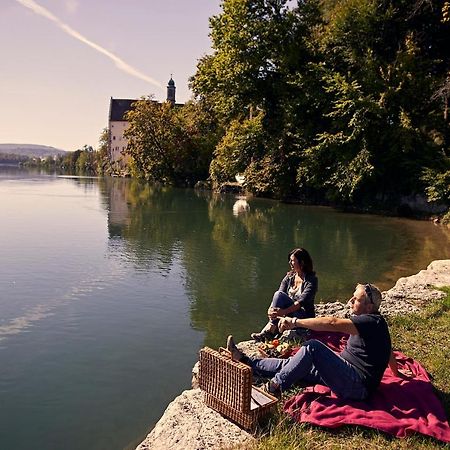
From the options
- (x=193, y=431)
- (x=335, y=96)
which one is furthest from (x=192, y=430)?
(x=335, y=96)

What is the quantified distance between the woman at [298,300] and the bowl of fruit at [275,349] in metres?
0.53

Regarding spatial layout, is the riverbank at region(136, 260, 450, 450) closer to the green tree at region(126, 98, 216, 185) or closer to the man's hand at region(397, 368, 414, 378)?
the man's hand at region(397, 368, 414, 378)

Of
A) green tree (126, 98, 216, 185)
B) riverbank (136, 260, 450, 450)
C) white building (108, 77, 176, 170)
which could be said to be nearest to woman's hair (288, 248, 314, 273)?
riverbank (136, 260, 450, 450)

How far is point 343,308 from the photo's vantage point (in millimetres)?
9562

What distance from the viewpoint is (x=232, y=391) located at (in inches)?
190

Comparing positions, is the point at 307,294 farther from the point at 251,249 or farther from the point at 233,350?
the point at 251,249

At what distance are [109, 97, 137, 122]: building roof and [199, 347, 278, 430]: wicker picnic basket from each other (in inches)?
5034

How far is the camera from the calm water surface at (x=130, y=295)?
6.43m

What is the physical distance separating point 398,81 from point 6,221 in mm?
26034

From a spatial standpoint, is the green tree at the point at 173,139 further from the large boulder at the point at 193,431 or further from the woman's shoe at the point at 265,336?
the large boulder at the point at 193,431

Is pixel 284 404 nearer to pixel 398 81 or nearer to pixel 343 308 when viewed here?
pixel 343 308

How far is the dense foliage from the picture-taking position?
3070 cm

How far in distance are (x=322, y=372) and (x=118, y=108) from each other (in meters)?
132

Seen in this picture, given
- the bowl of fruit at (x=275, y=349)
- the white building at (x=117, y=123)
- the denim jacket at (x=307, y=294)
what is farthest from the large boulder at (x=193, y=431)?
the white building at (x=117, y=123)
